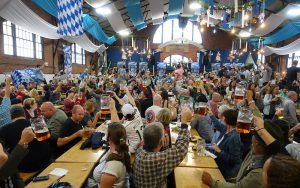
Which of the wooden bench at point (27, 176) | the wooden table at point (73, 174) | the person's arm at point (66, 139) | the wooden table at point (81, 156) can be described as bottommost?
the wooden bench at point (27, 176)

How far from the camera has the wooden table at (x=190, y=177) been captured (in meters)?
2.18

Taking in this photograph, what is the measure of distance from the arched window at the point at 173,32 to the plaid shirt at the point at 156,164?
78.7 feet

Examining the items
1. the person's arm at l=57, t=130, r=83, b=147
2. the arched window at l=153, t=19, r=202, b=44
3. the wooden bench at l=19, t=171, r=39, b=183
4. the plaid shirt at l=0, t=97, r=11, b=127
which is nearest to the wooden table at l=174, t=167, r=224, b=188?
the person's arm at l=57, t=130, r=83, b=147

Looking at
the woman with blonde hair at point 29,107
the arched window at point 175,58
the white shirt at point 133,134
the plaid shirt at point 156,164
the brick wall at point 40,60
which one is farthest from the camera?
the arched window at point 175,58

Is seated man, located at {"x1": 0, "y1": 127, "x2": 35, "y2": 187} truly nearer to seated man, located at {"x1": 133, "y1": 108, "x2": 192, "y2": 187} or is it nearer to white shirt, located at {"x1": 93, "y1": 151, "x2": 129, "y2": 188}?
white shirt, located at {"x1": 93, "y1": 151, "x2": 129, "y2": 188}

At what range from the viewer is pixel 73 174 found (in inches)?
94.3

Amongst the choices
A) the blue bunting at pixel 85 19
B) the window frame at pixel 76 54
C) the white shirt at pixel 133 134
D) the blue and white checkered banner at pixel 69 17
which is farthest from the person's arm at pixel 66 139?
the window frame at pixel 76 54

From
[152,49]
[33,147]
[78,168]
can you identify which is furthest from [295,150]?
[152,49]

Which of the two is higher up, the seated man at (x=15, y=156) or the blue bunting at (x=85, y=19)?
the blue bunting at (x=85, y=19)

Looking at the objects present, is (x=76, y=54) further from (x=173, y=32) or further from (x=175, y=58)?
(x=173, y=32)

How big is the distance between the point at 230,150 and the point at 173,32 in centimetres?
2395

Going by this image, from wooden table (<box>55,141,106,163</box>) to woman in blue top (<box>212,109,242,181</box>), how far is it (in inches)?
52.1

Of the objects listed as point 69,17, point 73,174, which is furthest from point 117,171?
point 69,17

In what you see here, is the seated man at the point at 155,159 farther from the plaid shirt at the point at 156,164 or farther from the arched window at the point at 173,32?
the arched window at the point at 173,32
